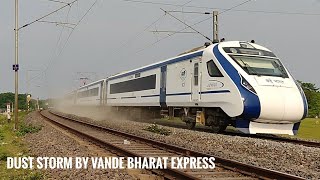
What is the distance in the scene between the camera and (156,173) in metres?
8.00

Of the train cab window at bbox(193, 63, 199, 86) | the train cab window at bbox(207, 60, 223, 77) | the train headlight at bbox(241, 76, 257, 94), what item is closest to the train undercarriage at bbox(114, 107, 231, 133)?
the train cab window at bbox(193, 63, 199, 86)

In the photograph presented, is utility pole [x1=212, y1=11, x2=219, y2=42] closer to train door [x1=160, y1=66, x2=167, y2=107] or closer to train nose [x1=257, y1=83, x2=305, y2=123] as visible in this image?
train door [x1=160, y1=66, x2=167, y2=107]

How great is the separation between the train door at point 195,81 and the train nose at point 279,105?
3592 millimetres

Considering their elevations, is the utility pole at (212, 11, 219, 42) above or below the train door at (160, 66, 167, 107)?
above

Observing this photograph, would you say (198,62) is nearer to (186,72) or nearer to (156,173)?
(186,72)

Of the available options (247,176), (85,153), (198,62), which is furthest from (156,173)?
(198,62)

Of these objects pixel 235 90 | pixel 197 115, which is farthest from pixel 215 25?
pixel 235 90

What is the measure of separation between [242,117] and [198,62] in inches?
150

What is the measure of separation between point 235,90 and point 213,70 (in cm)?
186

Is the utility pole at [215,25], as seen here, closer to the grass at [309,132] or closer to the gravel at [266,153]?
the grass at [309,132]

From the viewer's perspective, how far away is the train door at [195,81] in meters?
17.1

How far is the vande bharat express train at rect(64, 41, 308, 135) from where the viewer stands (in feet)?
45.9

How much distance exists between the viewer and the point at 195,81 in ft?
57.2

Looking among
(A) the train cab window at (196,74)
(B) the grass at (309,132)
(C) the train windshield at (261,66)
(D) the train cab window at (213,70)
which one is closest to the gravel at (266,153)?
(D) the train cab window at (213,70)
